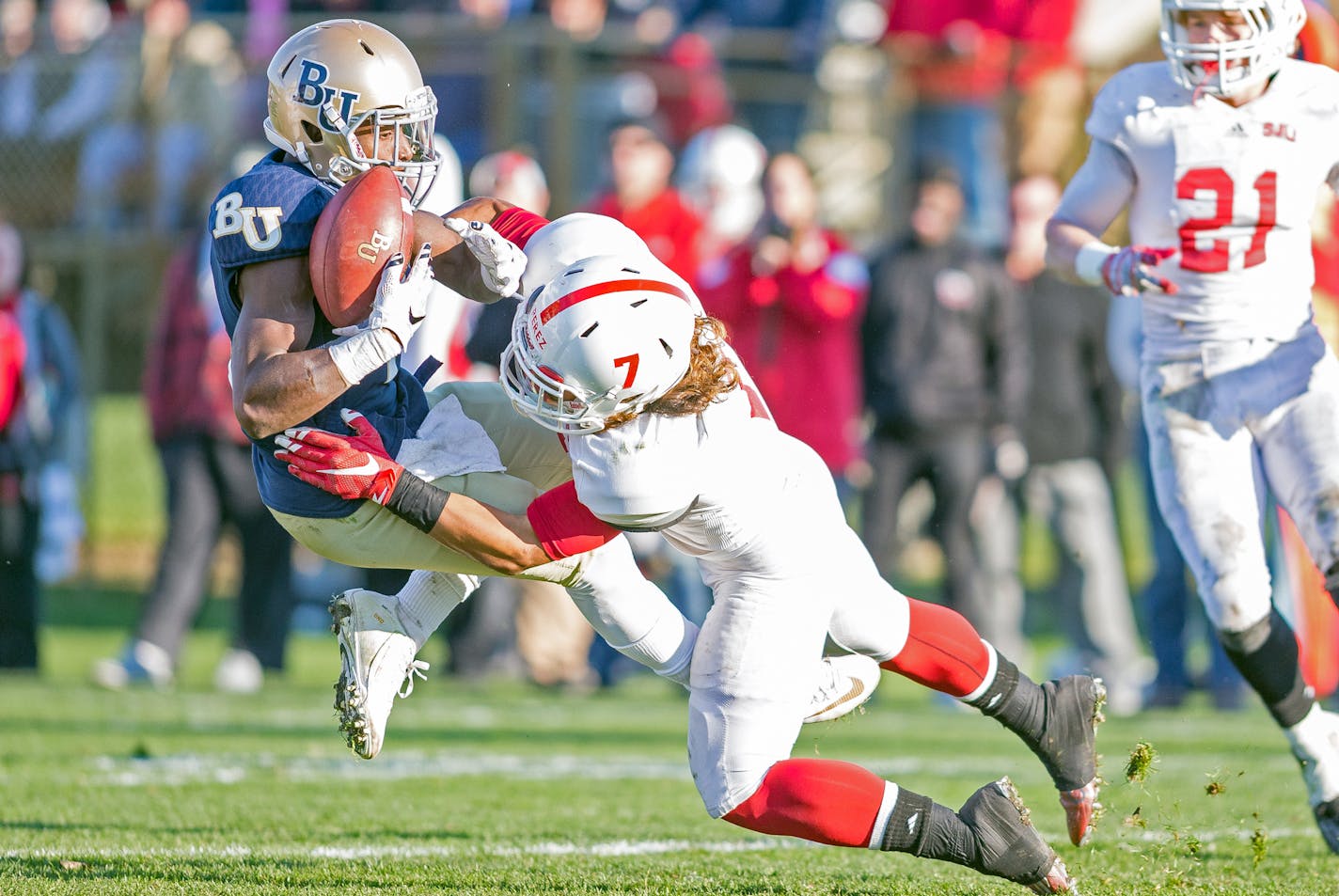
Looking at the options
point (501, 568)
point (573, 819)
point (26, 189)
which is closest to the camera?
point (501, 568)

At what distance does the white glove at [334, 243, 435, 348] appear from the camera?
390 cm

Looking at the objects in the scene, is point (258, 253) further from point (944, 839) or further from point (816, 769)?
point (944, 839)

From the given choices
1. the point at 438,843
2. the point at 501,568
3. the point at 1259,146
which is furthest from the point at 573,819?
the point at 1259,146

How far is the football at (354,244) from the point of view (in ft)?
12.8

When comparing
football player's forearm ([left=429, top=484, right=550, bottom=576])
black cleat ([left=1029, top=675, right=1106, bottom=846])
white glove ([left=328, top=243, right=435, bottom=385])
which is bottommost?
black cleat ([left=1029, top=675, right=1106, bottom=846])

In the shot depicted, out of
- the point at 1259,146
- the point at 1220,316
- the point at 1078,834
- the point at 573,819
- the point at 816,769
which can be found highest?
the point at 1259,146

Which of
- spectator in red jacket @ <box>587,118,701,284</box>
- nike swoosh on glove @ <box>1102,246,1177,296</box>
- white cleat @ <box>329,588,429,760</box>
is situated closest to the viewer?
white cleat @ <box>329,588,429,760</box>

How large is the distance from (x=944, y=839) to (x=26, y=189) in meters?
8.41

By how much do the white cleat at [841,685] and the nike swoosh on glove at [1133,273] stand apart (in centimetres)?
111

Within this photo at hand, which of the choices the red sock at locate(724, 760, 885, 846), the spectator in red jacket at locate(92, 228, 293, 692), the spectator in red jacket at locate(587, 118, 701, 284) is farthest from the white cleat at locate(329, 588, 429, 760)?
the spectator in red jacket at locate(587, 118, 701, 284)

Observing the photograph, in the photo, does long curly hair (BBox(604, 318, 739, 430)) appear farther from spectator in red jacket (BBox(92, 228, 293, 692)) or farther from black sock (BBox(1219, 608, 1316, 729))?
spectator in red jacket (BBox(92, 228, 293, 692))

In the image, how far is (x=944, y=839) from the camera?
12.5 ft

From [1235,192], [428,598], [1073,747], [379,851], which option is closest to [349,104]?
[428,598]

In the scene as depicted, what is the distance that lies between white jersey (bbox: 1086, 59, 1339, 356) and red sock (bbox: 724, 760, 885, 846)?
1.73 meters
